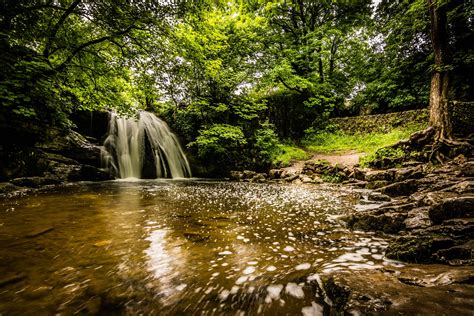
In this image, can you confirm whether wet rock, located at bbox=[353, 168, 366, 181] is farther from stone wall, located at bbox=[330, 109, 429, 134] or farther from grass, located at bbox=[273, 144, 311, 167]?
stone wall, located at bbox=[330, 109, 429, 134]

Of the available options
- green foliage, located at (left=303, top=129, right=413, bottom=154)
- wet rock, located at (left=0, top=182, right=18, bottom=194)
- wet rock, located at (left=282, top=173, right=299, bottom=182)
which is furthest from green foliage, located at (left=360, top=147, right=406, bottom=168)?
wet rock, located at (left=0, top=182, right=18, bottom=194)

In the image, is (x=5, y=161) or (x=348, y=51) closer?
(x=5, y=161)

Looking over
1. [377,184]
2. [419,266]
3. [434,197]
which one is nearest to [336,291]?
[419,266]

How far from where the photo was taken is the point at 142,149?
13.7 metres

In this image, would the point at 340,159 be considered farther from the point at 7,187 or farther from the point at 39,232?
the point at 7,187

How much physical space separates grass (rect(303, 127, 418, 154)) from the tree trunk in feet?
11.3

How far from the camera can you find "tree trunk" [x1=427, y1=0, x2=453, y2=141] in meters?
8.14

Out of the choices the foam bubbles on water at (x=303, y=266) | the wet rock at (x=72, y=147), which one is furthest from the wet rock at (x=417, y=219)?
the wet rock at (x=72, y=147)

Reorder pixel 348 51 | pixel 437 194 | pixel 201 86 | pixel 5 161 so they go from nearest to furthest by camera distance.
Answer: pixel 437 194, pixel 5 161, pixel 201 86, pixel 348 51

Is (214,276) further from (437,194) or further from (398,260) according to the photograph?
(437,194)

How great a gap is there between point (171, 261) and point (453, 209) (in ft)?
11.9

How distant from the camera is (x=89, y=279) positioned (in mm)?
1951

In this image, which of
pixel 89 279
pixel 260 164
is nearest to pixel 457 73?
pixel 260 164

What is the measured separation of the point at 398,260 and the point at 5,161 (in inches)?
419
